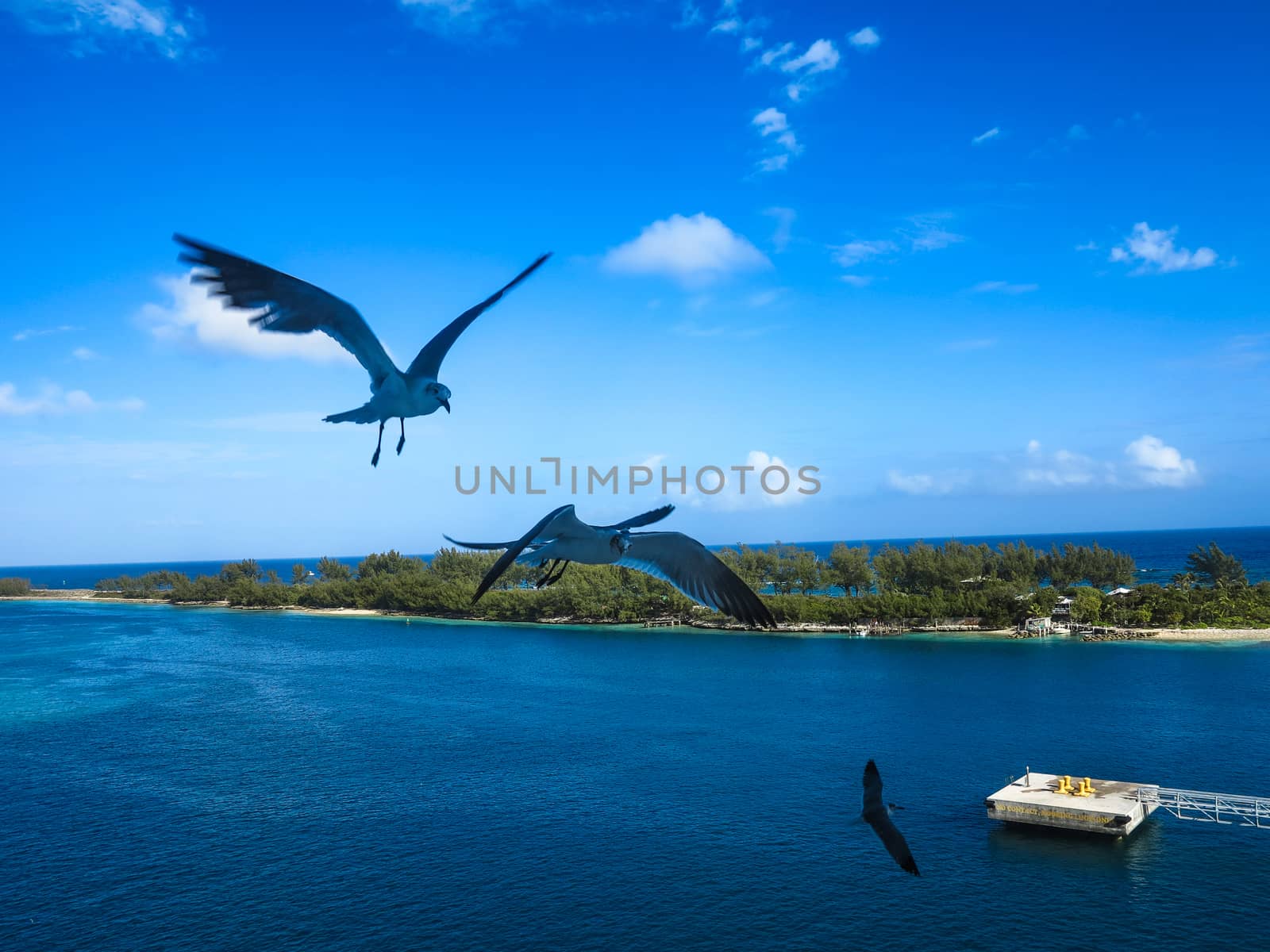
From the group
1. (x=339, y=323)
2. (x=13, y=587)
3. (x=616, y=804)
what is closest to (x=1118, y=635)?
(x=616, y=804)

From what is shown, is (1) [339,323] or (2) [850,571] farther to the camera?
(2) [850,571]

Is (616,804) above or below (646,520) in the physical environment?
below

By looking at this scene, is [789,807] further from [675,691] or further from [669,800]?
[675,691]

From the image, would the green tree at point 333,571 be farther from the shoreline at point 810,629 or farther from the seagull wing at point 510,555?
the seagull wing at point 510,555

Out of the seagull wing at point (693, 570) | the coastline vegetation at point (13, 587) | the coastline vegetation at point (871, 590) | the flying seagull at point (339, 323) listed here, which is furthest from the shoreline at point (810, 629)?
the flying seagull at point (339, 323)

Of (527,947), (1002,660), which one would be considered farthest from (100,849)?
(1002,660)

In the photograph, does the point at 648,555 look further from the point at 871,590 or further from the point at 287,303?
the point at 871,590

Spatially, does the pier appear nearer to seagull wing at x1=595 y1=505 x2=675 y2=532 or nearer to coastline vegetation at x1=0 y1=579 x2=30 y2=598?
seagull wing at x1=595 y1=505 x2=675 y2=532
